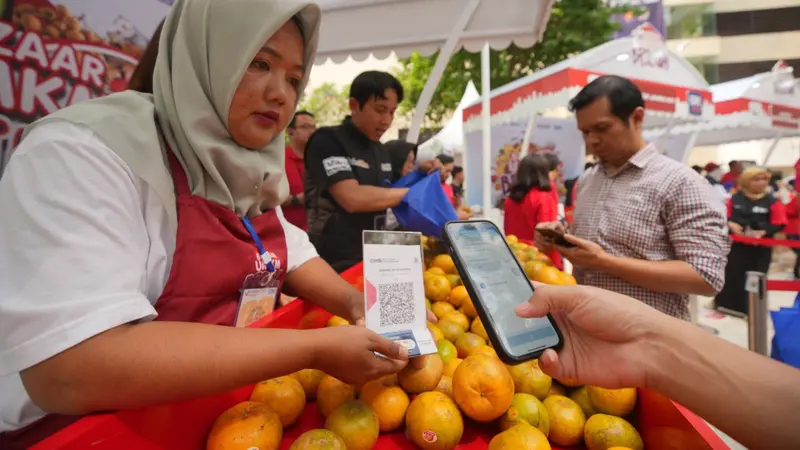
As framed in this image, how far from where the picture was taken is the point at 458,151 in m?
13.6

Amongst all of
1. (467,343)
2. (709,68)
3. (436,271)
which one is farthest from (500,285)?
(709,68)

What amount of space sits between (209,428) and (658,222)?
2.03 metres

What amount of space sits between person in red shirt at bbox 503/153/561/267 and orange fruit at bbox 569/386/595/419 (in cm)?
330

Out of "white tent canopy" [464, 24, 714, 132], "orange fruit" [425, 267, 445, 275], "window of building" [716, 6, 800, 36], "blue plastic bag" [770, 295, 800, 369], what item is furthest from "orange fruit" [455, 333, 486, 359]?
"window of building" [716, 6, 800, 36]

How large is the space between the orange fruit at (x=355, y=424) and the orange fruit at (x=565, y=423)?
1.61 feet

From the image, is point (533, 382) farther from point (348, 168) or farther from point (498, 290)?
point (348, 168)

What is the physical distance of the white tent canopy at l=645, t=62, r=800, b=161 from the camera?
11523 millimetres

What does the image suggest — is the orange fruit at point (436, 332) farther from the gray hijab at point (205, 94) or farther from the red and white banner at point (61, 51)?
the red and white banner at point (61, 51)

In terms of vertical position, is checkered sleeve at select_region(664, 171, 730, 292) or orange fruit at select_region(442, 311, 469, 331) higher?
checkered sleeve at select_region(664, 171, 730, 292)

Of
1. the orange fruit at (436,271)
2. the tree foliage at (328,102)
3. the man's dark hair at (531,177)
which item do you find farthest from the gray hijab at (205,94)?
the tree foliage at (328,102)

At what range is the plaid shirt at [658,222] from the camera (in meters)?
1.88

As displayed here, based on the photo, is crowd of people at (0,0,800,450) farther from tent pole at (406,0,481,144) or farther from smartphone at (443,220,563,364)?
tent pole at (406,0,481,144)

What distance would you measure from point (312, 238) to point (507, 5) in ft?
12.4

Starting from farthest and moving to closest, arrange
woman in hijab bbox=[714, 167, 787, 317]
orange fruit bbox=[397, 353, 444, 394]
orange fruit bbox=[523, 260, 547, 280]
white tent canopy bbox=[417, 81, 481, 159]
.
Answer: white tent canopy bbox=[417, 81, 481, 159] → woman in hijab bbox=[714, 167, 787, 317] → orange fruit bbox=[523, 260, 547, 280] → orange fruit bbox=[397, 353, 444, 394]
